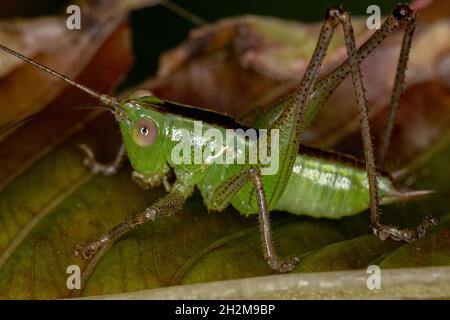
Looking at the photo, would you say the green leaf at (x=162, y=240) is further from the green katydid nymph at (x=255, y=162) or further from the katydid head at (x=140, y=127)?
Answer: the katydid head at (x=140, y=127)

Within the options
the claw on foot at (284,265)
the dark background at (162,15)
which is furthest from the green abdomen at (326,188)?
the dark background at (162,15)

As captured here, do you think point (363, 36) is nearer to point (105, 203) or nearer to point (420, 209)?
point (420, 209)

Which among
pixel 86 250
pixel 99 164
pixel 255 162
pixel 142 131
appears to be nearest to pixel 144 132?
pixel 142 131

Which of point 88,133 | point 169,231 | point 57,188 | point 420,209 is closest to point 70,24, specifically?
point 88,133

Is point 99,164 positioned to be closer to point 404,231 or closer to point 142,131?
point 142,131

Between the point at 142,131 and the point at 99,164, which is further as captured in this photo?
the point at 99,164

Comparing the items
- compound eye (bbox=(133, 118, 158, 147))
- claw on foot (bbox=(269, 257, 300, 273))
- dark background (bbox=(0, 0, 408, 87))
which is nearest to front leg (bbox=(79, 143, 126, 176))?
compound eye (bbox=(133, 118, 158, 147))
